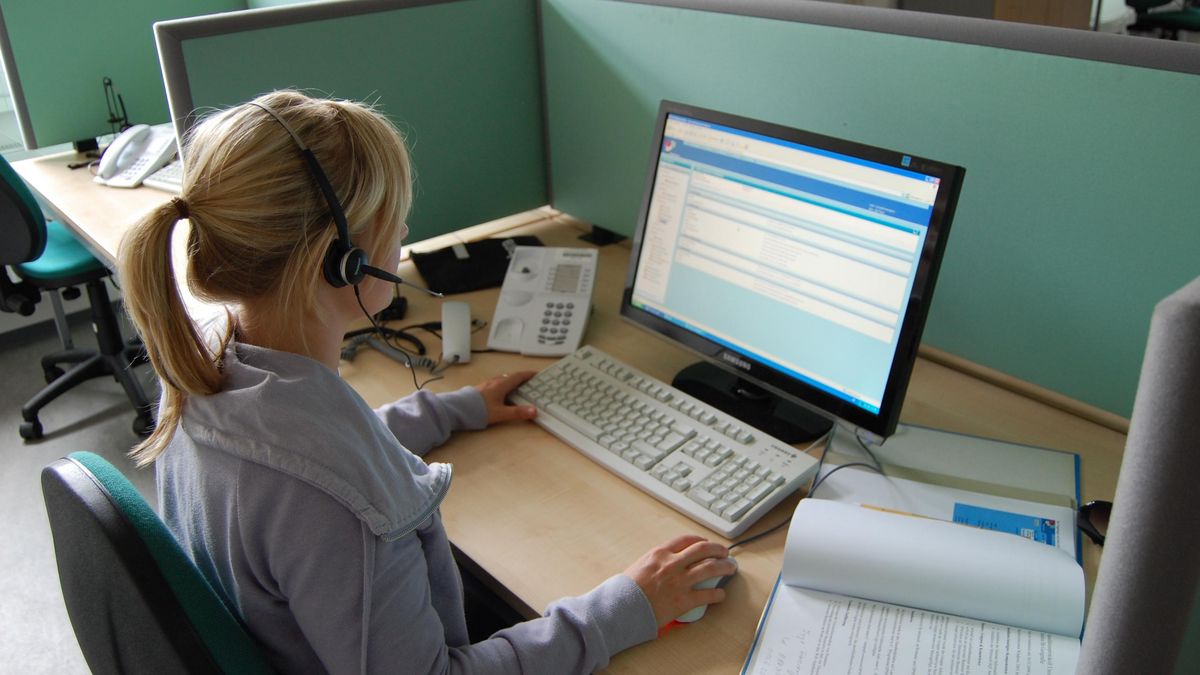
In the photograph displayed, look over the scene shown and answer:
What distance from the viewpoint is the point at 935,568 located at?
35.7 inches

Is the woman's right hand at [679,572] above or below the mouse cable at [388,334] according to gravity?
above

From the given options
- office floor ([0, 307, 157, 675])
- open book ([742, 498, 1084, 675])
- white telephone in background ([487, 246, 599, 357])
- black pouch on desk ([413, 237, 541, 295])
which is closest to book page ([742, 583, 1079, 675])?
open book ([742, 498, 1084, 675])

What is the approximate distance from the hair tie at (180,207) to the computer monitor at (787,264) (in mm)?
646

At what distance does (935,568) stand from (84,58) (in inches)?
99.2

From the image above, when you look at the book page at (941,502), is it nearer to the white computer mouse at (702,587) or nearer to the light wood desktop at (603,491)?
the light wood desktop at (603,491)

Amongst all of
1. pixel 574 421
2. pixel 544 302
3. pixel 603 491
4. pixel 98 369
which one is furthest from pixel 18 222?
pixel 603 491

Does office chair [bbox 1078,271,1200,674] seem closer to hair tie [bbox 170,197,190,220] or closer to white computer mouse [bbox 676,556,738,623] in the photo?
white computer mouse [bbox 676,556,738,623]

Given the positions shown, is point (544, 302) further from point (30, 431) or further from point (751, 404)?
point (30, 431)

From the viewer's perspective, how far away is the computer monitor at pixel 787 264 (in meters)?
1.06

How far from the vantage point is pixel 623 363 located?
4.41 ft

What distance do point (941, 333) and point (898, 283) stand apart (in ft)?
→ 1.03

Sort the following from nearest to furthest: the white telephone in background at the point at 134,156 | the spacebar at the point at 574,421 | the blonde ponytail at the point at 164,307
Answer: the blonde ponytail at the point at 164,307 → the spacebar at the point at 574,421 → the white telephone in background at the point at 134,156

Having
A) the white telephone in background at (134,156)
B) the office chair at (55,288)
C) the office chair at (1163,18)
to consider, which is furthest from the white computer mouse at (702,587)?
the office chair at (1163,18)

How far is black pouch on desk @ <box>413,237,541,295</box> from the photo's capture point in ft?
5.39
